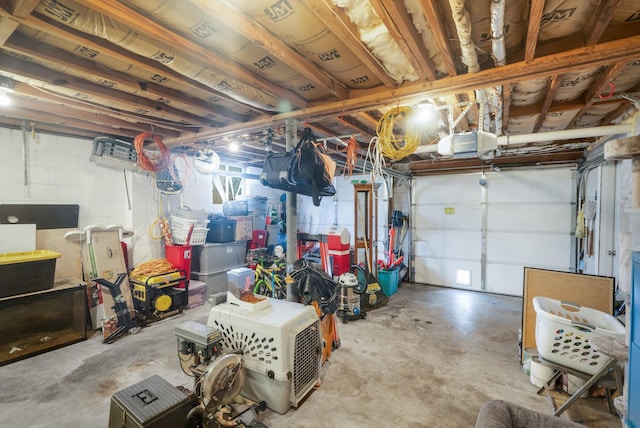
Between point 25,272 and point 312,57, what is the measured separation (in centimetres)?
364

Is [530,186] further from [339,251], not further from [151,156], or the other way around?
[151,156]

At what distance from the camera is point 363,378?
104 inches

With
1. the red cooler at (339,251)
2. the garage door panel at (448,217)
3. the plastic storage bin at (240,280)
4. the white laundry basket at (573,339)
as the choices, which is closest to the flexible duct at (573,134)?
the white laundry basket at (573,339)

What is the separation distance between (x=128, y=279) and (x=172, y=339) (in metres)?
1.24

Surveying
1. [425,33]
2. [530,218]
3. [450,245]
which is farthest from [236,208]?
[530,218]

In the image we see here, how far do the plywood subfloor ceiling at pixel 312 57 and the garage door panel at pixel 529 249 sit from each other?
2784 millimetres

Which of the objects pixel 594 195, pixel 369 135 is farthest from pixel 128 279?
pixel 594 195

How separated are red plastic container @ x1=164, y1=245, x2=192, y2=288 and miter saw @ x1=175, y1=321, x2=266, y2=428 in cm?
248

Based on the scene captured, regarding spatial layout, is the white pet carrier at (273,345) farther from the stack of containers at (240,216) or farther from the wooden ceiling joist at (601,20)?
the stack of containers at (240,216)

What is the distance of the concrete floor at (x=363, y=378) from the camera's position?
215 cm

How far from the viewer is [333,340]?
3.17 meters

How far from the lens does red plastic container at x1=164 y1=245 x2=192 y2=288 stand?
4.43 meters

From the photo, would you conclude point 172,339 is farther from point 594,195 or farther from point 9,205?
point 594,195

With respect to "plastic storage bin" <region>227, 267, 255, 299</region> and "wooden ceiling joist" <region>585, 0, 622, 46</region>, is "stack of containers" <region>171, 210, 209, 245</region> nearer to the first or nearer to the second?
"plastic storage bin" <region>227, 267, 255, 299</region>
